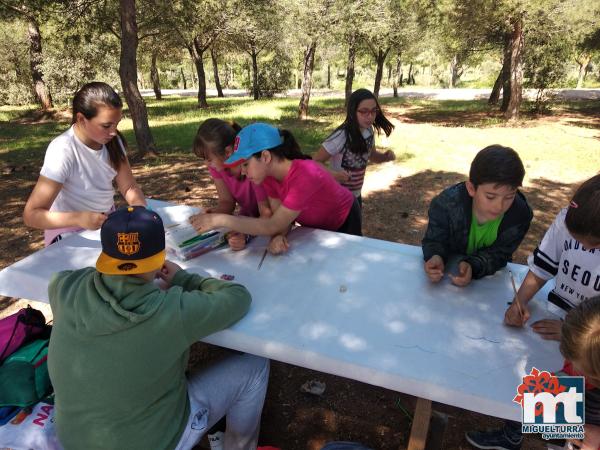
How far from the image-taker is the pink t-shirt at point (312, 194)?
2131 millimetres

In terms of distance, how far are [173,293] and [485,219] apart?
147 centimetres

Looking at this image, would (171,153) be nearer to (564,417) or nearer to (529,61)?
(564,417)

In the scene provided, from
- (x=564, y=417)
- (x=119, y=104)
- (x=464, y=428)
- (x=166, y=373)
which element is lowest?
(x=464, y=428)

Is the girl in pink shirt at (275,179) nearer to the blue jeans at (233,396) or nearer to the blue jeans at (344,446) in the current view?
the blue jeans at (233,396)

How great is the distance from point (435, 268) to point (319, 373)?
1.16m

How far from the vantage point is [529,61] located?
1306 cm

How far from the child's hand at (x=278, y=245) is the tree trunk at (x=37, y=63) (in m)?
16.2

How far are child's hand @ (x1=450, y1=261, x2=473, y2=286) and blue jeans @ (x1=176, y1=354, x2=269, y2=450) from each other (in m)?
0.93

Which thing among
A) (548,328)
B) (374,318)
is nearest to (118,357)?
(374,318)

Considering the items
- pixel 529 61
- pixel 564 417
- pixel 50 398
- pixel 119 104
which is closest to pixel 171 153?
pixel 119 104

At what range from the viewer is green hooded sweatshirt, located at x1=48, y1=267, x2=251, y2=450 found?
1.25m

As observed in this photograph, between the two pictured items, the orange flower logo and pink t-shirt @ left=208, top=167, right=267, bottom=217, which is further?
pink t-shirt @ left=208, top=167, right=267, bottom=217

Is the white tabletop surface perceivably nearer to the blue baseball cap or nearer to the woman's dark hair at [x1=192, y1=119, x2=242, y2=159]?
the blue baseball cap

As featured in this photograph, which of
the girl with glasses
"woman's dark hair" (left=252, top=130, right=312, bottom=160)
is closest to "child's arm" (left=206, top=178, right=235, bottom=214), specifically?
"woman's dark hair" (left=252, top=130, right=312, bottom=160)
